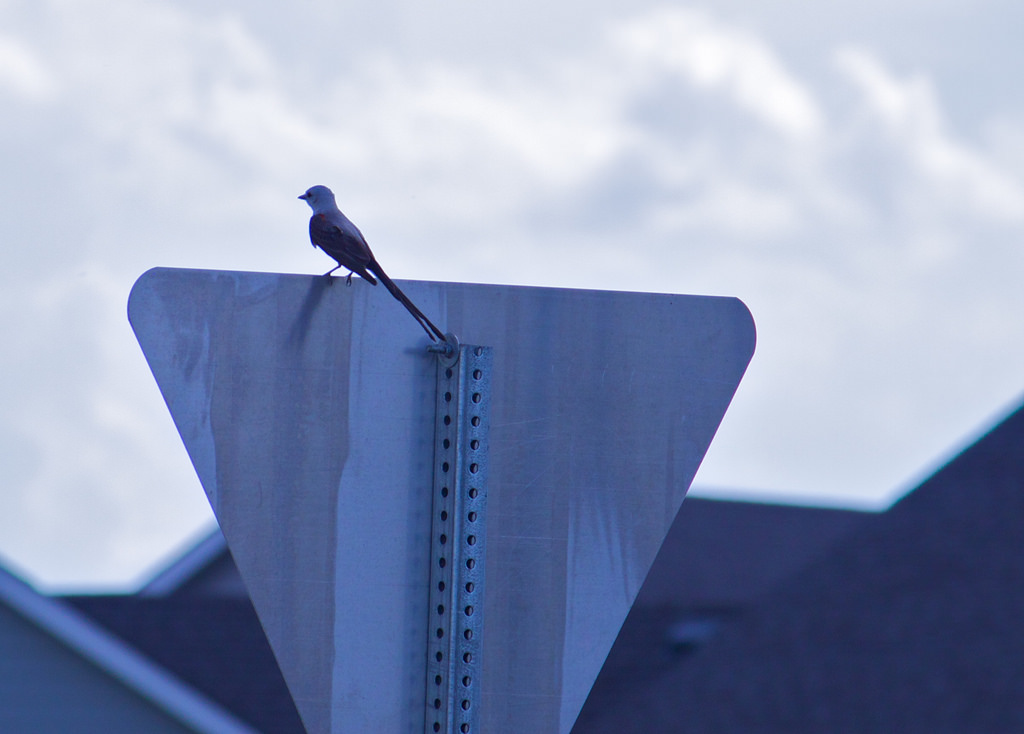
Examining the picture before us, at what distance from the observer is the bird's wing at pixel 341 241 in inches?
90.5

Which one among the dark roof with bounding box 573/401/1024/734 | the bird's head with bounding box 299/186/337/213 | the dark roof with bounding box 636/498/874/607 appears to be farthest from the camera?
the dark roof with bounding box 636/498/874/607

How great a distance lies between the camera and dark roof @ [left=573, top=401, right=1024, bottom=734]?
1019 cm

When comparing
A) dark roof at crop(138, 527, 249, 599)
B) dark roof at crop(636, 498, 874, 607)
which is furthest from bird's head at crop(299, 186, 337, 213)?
dark roof at crop(636, 498, 874, 607)

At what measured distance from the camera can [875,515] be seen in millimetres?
12844

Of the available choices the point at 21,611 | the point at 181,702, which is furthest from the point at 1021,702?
the point at 21,611

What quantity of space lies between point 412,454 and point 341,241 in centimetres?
53

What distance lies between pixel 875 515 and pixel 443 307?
1147 cm

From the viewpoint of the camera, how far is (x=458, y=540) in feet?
6.69

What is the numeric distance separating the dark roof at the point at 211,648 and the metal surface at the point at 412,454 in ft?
27.4

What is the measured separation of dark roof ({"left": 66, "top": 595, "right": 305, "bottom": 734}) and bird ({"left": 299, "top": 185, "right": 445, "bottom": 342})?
809 cm

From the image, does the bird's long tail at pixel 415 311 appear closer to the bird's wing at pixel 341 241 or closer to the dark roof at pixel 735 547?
the bird's wing at pixel 341 241

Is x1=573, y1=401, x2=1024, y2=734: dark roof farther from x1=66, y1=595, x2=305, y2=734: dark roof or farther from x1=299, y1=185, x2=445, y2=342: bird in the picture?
x1=299, y1=185, x2=445, y2=342: bird

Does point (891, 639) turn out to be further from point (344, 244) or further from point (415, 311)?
point (415, 311)

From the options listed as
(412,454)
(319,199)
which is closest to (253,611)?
(319,199)
